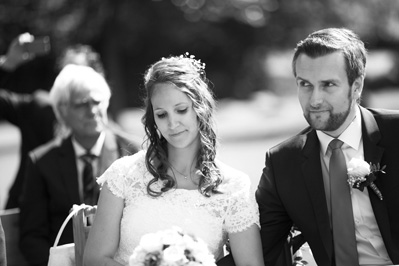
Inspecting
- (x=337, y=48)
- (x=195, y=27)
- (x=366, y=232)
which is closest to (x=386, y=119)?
(x=337, y=48)

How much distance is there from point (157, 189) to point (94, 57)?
299 cm

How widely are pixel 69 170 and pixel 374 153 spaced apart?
7.36 ft

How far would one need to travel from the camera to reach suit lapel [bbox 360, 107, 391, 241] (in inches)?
Answer: 160

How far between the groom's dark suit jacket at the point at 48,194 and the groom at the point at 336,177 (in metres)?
1.36

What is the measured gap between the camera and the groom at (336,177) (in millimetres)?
4105

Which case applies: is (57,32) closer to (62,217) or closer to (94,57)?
(94,57)

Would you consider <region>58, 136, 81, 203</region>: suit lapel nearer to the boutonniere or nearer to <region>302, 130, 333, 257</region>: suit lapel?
<region>302, 130, 333, 257</region>: suit lapel

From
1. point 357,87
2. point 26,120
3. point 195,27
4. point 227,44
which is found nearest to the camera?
point 357,87

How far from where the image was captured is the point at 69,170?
5.27m

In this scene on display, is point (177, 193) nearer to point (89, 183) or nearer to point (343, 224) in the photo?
point (343, 224)

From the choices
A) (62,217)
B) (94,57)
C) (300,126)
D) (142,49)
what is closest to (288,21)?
(300,126)

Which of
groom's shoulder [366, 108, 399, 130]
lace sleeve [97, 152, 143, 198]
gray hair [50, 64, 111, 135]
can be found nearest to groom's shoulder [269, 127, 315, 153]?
groom's shoulder [366, 108, 399, 130]

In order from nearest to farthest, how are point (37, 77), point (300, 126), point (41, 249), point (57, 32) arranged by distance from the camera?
point (41, 249) < point (57, 32) < point (37, 77) < point (300, 126)

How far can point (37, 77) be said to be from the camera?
47.9ft
